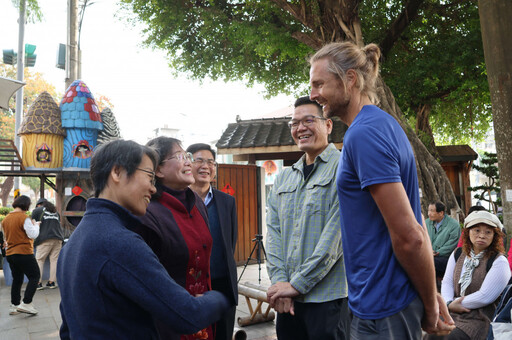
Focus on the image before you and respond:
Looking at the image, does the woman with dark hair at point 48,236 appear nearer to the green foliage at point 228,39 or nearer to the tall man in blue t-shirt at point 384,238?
the green foliage at point 228,39

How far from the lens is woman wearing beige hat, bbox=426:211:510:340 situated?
3.68 meters

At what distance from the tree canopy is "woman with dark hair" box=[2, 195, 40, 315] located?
23.4 feet

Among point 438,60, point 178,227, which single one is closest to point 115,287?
point 178,227

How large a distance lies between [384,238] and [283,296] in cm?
104

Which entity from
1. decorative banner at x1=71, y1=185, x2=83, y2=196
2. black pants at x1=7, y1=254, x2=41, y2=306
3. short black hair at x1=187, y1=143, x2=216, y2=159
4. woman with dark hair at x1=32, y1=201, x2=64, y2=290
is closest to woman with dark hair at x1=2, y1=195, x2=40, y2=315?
black pants at x1=7, y1=254, x2=41, y2=306

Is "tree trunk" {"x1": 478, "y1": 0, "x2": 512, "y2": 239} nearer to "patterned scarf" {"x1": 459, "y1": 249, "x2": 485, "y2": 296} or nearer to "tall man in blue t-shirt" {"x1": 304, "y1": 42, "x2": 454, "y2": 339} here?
"patterned scarf" {"x1": 459, "y1": 249, "x2": 485, "y2": 296}

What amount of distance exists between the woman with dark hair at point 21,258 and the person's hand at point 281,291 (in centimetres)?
589

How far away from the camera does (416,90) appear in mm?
12633

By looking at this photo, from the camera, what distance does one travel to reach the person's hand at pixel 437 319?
64.0 inches

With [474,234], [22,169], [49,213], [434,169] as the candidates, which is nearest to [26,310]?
[49,213]

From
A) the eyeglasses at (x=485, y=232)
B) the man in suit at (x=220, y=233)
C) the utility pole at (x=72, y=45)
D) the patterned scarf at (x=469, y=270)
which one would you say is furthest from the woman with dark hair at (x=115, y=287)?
the utility pole at (x=72, y=45)

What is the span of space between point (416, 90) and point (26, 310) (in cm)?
1122

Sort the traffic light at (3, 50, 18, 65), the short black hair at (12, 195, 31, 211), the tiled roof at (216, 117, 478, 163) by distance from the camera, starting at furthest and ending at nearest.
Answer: the traffic light at (3, 50, 18, 65) → the tiled roof at (216, 117, 478, 163) → the short black hair at (12, 195, 31, 211)

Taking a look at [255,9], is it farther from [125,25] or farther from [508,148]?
[508,148]
